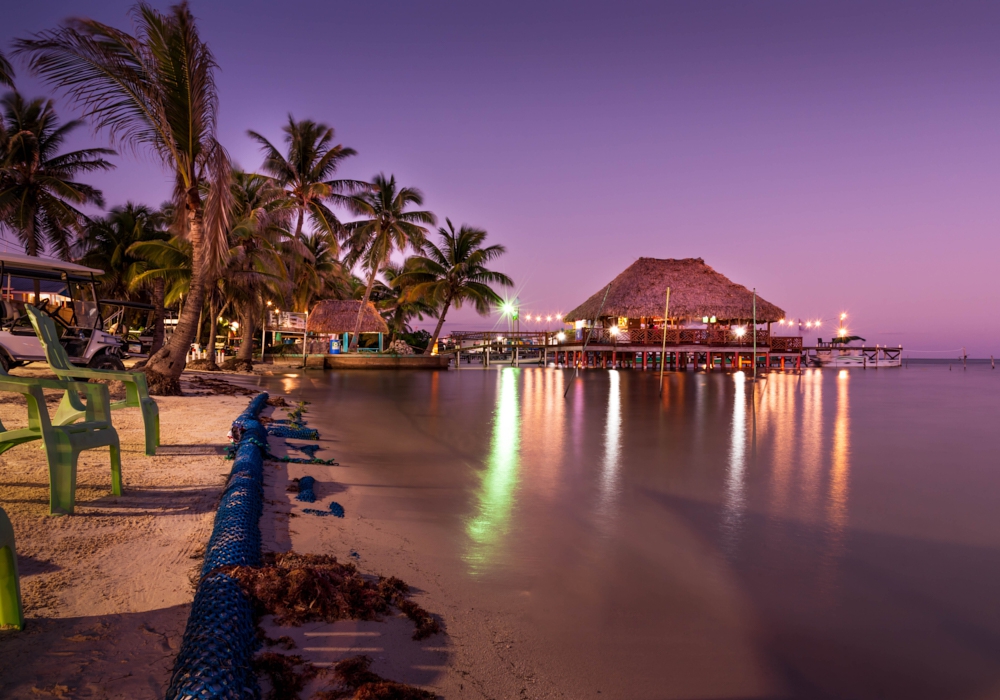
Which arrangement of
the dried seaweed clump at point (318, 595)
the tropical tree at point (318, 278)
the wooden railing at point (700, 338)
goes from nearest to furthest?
the dried seaweed clump at point (318, 595)
the tropical tree at point (318, 278)
the wooden railing at point (700, 338)

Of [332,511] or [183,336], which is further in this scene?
[183,336]

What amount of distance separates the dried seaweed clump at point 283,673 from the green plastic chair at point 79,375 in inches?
118

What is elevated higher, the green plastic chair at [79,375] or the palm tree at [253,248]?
the palm tree at [253,248]

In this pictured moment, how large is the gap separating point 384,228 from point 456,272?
467cm

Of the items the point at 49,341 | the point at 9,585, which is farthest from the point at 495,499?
the point at 49,341

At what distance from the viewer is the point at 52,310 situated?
10.6 meters

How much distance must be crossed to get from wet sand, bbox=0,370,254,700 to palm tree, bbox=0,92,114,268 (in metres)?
19.6

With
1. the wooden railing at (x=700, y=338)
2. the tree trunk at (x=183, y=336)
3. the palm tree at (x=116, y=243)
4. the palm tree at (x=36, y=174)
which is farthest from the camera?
the wooden railing at (x=700, y=338)

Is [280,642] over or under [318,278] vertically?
under

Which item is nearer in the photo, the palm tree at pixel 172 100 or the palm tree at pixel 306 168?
the palm tree at pixel 172 100

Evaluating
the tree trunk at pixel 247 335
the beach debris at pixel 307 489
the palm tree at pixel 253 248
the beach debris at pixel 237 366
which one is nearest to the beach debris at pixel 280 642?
the beach debris at pixel 307 489

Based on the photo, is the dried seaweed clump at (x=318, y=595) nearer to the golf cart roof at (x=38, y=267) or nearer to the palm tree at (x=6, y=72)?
the golf cart roof at (x=38, y=267)

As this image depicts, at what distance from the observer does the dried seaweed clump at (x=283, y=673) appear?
1985 millimetres

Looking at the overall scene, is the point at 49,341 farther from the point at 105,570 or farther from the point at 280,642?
the point at 280,642
